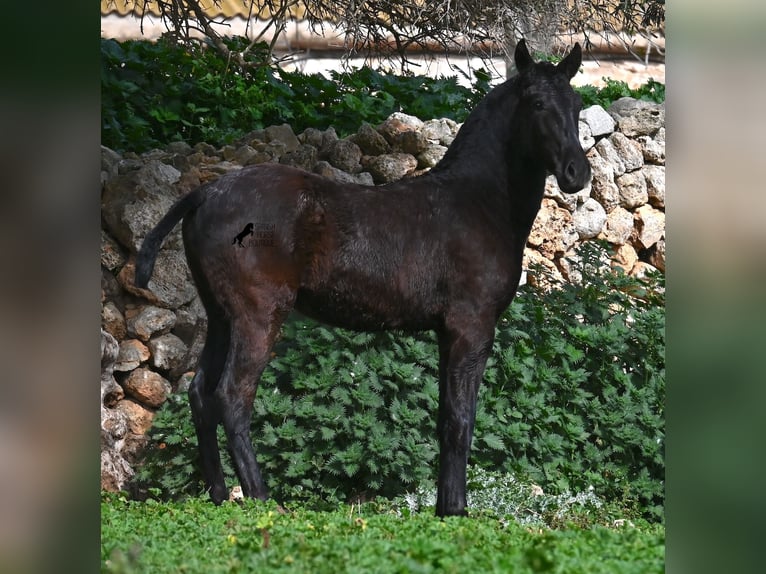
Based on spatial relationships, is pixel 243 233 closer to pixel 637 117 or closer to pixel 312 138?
pixel 312 138

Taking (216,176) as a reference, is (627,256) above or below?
below

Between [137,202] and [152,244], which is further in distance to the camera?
[137,202]

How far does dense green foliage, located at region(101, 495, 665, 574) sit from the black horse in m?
0.47

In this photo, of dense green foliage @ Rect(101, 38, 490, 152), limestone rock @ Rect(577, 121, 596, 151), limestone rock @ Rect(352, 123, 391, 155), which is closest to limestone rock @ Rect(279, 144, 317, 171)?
limestone rock @ Rect(352, 123, 391, 155)

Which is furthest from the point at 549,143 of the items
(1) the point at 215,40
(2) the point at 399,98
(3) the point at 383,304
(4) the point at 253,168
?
(2) the point at 399,98

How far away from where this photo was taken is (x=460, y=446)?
498 cm

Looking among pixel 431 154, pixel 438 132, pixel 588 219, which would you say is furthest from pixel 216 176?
pixel 588 219

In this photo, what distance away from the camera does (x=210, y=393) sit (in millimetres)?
5117

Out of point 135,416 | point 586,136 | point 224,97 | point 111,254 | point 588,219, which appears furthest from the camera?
point 586,136

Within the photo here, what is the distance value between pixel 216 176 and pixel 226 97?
1184 mm

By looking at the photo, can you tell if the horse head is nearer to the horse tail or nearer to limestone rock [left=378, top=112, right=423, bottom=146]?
the horse tail

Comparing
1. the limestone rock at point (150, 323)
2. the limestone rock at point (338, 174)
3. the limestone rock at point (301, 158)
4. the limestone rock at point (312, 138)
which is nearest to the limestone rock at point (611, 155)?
the limestone rock at point (338, 174)

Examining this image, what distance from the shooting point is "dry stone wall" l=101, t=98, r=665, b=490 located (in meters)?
6.71

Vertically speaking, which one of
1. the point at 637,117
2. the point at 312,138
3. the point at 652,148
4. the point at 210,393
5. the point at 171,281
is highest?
the point at 637,117
